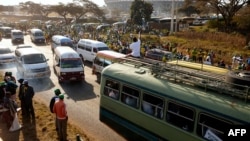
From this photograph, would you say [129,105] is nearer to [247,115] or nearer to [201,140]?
[201,140]

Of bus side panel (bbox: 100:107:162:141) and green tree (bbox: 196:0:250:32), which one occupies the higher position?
green tree (bbox: 196:0:250:32)

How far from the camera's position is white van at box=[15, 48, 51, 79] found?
18406 millimetres

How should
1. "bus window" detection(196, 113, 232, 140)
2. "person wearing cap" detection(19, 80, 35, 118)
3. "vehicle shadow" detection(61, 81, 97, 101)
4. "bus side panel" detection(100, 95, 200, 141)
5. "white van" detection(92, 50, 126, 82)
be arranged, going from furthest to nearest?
"white van" detection(92, 50, 126, 82), "vehicle shadow" detection(61, 81, 97, 101), "person wearing cap" detection(19, 80, 35, 118), "bus side panel" detection(100, 95, 200, 141), "bus window" detection(196, 113, 232, 140)

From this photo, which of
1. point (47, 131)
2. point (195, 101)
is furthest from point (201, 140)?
point (47, 131)

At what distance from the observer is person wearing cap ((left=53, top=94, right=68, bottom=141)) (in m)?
9.30

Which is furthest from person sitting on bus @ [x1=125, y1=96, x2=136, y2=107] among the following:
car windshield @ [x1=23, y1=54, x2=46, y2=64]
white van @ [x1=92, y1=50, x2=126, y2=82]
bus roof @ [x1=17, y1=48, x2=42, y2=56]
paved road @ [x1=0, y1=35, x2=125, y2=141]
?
bus roof @ [x1=17, y1=48, x2=42, y2=56]

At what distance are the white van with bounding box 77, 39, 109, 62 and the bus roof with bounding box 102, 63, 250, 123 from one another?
1333 cm

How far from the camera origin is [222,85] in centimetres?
749

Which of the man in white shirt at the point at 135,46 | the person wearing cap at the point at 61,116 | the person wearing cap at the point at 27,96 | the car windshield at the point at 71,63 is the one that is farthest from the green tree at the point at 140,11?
the person wearing cap at the point at 61,116

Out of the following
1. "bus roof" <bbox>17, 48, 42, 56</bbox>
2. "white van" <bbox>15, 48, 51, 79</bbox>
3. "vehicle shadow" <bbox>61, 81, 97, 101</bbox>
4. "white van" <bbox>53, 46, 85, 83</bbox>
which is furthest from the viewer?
"bus roof" <bbox>17, 48, 42, 56</bbox>

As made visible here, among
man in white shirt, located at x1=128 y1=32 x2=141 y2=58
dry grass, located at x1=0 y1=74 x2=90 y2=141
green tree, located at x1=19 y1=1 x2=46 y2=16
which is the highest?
green tree, located at x1=19 y1=1 x2=46 y2=16

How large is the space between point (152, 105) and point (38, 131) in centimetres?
488

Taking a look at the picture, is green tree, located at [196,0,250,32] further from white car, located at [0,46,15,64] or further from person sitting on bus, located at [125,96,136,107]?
person sitting on bus, located at [125,96,136,107]

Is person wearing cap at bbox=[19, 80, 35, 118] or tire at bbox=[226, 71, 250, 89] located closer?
tire at bbox=[226, 71, 250, 89]
